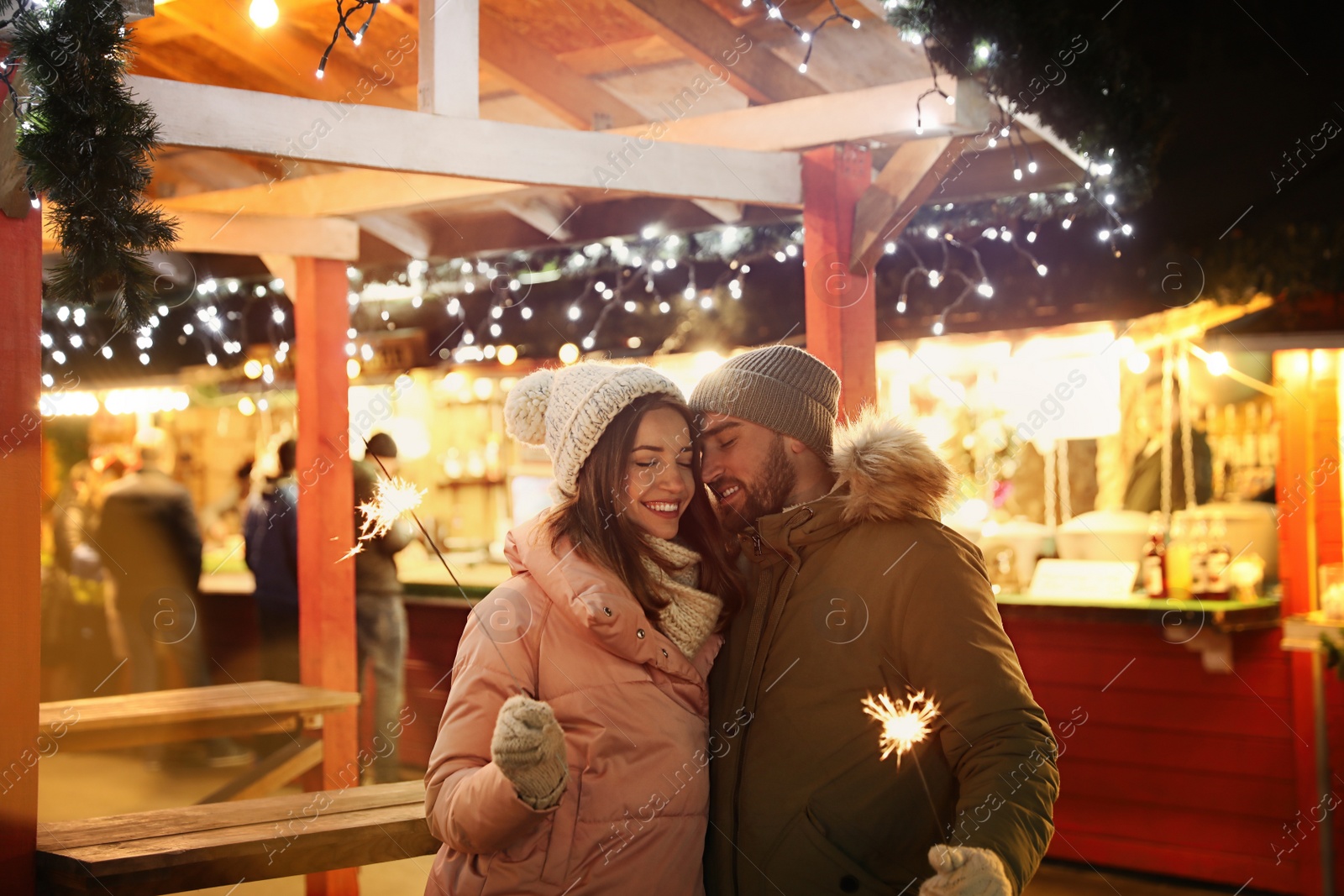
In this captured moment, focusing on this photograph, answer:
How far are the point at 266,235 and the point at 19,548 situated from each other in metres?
2.29

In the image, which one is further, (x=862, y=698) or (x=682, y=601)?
(x=682, y=601)

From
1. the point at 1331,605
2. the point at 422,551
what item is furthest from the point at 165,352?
the point at 1331,605

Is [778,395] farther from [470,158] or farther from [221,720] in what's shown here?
[221,720]

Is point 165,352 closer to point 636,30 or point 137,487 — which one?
point 137,487

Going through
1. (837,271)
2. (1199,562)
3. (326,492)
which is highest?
(837,271)

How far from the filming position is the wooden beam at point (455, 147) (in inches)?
109

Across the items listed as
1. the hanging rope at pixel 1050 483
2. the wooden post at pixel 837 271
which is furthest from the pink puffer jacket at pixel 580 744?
the hanging rope at pixel 1050 483

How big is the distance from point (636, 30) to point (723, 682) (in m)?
3.04

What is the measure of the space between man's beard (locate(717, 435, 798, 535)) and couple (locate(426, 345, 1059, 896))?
6 centimetres

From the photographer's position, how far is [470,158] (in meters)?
3.11

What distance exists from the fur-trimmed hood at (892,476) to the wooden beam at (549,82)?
111 inches

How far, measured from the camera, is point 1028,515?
7219mm

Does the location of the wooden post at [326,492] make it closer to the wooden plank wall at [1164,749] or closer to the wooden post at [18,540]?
the wooden post at [18,540]

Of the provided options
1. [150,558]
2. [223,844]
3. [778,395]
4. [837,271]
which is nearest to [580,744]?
[778,395]
